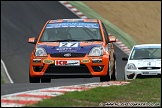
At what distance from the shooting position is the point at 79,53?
50.6 ft

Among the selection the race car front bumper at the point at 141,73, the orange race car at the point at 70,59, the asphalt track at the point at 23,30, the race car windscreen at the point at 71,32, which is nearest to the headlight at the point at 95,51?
the orange race car at the point at 70,59

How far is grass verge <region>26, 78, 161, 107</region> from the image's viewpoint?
9.67 meters

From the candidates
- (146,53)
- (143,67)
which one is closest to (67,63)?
(143,67)

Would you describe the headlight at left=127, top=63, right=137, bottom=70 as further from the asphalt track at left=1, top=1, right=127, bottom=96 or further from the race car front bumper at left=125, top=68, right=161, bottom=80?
the asphalt track at left=1, top=1, right=127, bottom=96

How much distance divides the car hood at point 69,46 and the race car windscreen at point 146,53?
119 inches

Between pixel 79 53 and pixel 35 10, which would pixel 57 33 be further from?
pixel 35 10

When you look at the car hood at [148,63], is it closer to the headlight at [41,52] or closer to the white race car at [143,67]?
the white race car at [143,67]

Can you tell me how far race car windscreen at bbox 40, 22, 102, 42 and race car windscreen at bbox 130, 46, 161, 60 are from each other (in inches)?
85.7

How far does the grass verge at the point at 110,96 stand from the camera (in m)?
9.67

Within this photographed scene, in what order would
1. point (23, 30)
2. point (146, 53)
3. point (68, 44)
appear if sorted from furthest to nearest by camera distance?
1. point (23, 30)
2. point (146, 53)
3. point (68, 44)

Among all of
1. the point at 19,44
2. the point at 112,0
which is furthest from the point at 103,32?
the point at 112,0

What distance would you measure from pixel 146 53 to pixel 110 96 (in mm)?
7824

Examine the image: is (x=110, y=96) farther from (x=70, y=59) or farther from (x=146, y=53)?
(x=146, y=53)

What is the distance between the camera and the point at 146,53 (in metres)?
18.7
